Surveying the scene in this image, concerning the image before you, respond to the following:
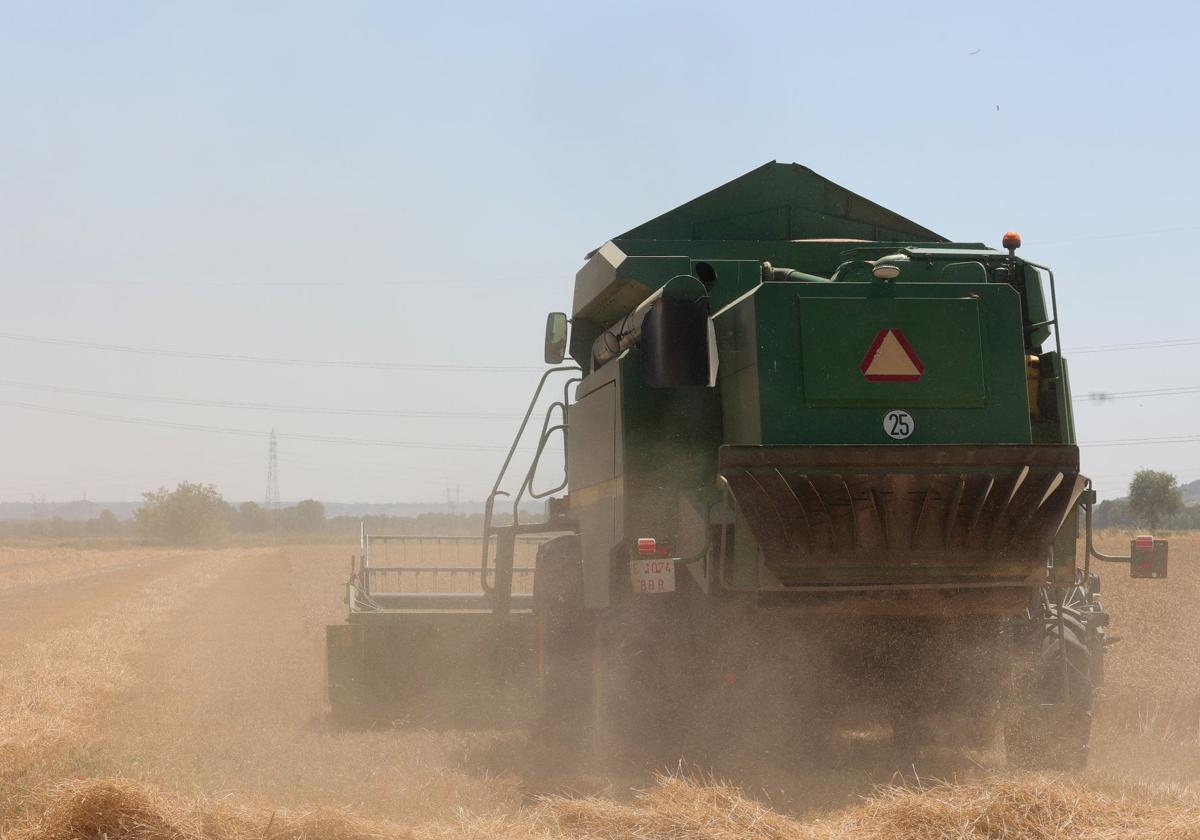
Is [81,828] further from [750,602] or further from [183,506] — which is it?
[183,506]

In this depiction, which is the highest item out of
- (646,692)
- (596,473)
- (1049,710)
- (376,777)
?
(596,473)

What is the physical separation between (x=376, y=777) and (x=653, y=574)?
2.01 meters

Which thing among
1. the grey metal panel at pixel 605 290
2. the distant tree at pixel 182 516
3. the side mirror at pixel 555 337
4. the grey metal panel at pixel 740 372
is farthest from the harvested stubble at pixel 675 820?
the distant tree at pixel 182 516

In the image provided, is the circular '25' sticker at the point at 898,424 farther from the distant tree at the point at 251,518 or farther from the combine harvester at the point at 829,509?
the distant tree at the point at 251,518

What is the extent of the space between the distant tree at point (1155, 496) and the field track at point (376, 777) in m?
91.0

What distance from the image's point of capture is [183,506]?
100 meters

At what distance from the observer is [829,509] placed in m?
6.03

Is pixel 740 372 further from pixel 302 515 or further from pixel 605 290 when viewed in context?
pixel 302 515

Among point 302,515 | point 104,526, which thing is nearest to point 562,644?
point 302,515

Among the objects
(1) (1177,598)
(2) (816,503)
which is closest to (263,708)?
(2) (816,503)

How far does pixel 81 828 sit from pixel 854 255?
17.0ft

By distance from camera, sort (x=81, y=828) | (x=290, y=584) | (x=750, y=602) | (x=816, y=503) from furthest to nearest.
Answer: (x=290, y=584), (x=750, y=602), (x=816, y=503), (x=81, y=828)

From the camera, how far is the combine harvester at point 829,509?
606cm

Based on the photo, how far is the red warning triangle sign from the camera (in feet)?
20.5
